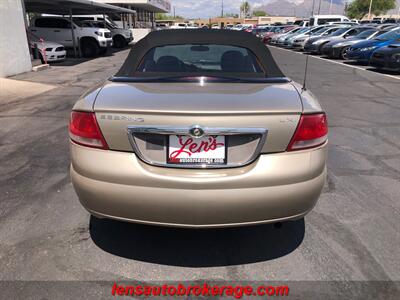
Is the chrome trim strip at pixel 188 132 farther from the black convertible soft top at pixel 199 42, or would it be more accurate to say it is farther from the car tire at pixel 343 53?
the car tire at pixel 343 53

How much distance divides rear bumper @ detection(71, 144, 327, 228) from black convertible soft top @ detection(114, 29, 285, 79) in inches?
46.0

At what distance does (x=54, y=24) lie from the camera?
20266 millimetres

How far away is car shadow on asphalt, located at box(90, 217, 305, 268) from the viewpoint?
278 centimetres

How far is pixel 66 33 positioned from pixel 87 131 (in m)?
20.1

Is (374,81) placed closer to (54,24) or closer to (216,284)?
(216,284)

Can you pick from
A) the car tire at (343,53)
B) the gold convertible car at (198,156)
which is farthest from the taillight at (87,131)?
the car tire at (343,53)

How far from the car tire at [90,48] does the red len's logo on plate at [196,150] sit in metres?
20.2

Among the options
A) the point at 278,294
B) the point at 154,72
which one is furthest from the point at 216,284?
the point at 154,72

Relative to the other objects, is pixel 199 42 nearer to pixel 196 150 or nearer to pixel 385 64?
pixel 196 150

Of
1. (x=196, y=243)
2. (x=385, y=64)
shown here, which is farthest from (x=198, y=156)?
(x=385, y=64)

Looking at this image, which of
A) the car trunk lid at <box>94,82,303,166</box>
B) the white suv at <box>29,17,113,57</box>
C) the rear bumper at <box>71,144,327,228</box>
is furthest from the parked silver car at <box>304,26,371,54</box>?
the rear bumper at <box>71,144,327,228</box>

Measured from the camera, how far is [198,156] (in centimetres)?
226

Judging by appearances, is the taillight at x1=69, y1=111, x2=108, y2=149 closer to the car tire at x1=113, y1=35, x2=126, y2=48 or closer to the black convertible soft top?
the black convertible soft top

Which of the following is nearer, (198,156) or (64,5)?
(198,156)
